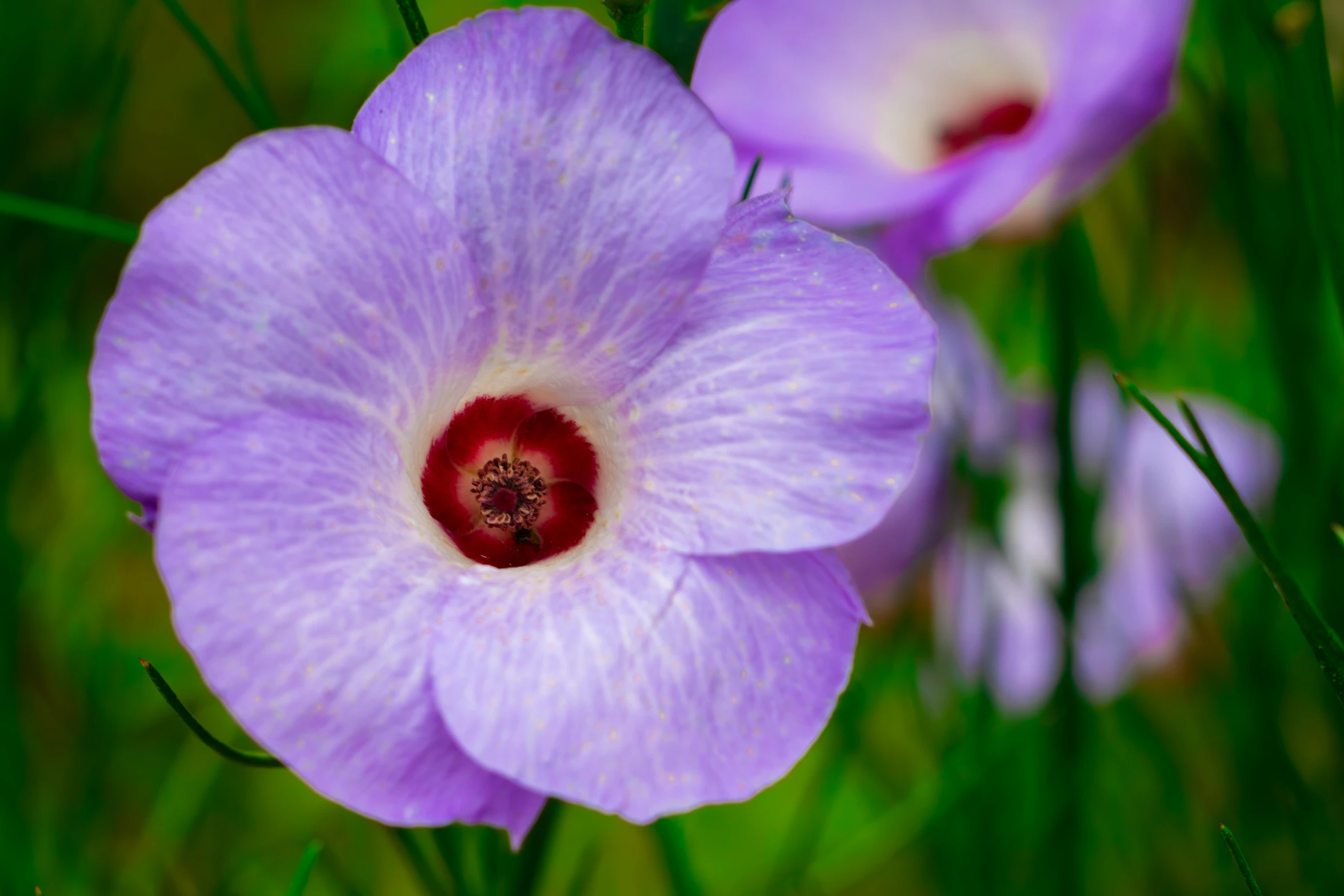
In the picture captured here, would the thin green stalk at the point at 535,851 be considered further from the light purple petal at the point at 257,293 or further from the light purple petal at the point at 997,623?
the light purple petal at the point at 997,623

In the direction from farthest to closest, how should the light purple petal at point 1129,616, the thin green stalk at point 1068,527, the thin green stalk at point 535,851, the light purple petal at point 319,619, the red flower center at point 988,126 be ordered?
the light purple petal at point 1129,616 < the red flower center at point 988,126 < the thin green stalk at point 1068,527 < the thin green stalk at point 535,851 < the light purple petal at point 319,619

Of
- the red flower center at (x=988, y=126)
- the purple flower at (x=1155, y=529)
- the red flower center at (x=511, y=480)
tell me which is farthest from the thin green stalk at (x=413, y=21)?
the purple flower at (x=1155, y=529)

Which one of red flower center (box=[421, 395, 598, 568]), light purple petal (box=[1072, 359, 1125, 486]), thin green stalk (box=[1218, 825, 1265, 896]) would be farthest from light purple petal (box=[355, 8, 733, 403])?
light purple petal (box=[1072, 359, 1125, 486])

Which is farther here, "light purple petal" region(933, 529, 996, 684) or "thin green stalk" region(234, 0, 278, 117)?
"light purple petal" region(933, 529, 996, 684)

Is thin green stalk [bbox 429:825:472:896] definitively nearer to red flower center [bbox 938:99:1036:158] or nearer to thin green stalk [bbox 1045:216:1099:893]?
thin green stalk [bbox 1045:216:1099:893]

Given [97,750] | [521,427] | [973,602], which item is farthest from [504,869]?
[973,602]

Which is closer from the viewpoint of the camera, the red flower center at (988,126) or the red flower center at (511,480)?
the red flower center at (511,480)

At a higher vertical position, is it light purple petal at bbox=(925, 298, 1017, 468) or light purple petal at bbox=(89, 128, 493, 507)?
light purple petal at bbox=(89, 128, 493, 507)
